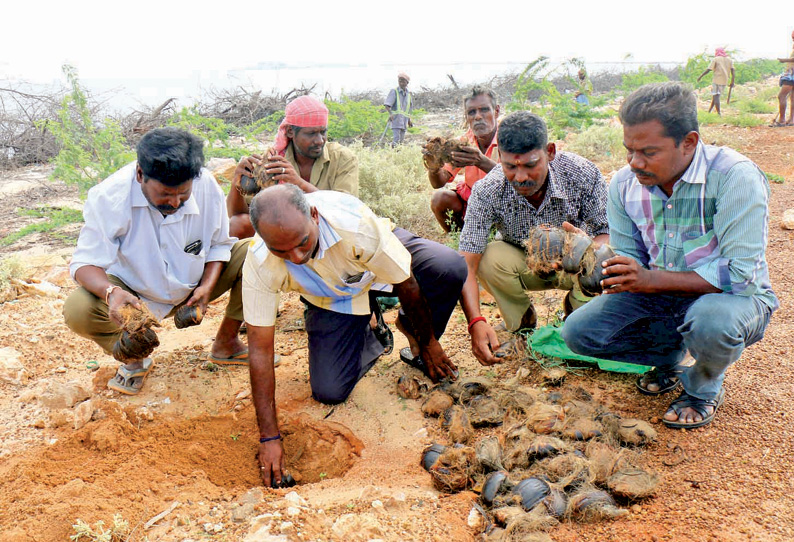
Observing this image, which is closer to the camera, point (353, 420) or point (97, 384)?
point (353, 420)

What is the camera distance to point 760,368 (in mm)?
2703

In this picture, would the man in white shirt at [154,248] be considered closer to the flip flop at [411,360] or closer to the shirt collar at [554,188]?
the flip flop at [411,360]

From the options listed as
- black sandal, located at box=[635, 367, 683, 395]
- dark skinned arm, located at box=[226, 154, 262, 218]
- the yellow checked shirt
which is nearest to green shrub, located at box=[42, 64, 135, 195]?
dark skinned arm, located at box=[226, 154, 262, 218]

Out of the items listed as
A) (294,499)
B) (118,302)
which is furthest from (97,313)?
(294,499)

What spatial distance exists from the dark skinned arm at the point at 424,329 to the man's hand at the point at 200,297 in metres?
1.01

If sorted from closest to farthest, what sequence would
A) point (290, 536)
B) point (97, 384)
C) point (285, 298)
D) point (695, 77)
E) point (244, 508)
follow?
1. point (290, 536)
2. point (244, 508)
3. point (97, 384)
4. point (285, 298)
5. point (695, 77)

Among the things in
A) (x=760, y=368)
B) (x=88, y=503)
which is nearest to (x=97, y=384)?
(x=88, y=503)

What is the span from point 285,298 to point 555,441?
8.23ft

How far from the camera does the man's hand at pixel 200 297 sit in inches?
116

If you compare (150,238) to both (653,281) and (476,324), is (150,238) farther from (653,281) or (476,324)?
(653,281)

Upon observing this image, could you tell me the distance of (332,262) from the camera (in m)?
2.53

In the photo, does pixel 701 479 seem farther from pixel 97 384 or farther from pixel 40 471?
pixel 97 384

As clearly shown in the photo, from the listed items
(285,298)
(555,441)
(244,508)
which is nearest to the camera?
(244,508)

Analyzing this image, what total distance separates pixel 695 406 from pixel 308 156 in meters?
2.58
